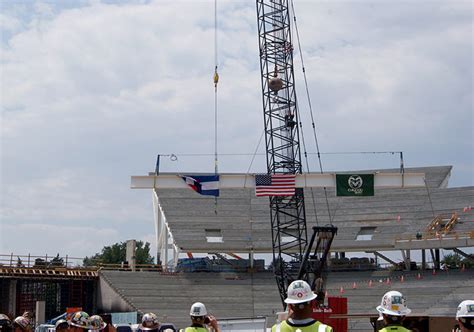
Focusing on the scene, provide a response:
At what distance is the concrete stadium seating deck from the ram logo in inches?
253

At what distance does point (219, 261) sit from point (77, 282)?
9837mm

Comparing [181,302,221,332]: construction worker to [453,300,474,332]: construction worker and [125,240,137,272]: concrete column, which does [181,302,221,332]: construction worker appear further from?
[125,240,137,272]: concrete column

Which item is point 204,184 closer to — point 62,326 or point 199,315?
point 62,326

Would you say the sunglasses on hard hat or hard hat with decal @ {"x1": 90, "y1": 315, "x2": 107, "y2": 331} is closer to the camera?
the sunglasses on hard hat

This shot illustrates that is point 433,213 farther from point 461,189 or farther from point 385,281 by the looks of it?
point 385,281

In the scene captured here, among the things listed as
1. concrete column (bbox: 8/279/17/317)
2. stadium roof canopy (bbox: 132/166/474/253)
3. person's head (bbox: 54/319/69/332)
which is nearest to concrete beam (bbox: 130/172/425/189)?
stadium roof canopy (bbox: 132/166/474/253)

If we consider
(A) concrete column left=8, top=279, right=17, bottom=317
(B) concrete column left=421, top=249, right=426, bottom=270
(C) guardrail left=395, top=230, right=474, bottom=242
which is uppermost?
(C) guardrail left=395, top=230, right=474, bottom=242

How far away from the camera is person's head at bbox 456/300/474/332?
5.73 metres

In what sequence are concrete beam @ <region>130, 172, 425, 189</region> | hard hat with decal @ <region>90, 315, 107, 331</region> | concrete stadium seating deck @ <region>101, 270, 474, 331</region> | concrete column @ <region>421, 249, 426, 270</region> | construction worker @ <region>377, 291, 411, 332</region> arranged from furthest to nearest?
1. concrete column @ <region>421, 249, 426, 270</region>
2. concrete beam @ <region>130, 172, 425, 189</region>
3. concrete stadium seating deck @ <region>101, 270, 474, 331</region>
4. hard hat with decal @ <region>90, 315, 107, 331</region>
5. construction worker @ <region>377, 291, 411, 332</region>

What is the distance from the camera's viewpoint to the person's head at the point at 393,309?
5977 mm

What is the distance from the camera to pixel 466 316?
5.74 meters

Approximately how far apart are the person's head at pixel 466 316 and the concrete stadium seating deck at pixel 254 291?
36922 millimetres

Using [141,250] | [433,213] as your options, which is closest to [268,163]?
[433,213]

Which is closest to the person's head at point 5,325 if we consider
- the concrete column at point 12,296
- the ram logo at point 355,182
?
the ram logo at point 355,182
